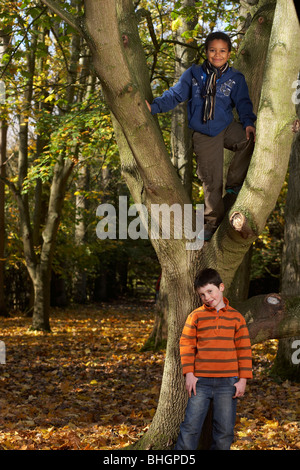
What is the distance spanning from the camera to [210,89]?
396cm

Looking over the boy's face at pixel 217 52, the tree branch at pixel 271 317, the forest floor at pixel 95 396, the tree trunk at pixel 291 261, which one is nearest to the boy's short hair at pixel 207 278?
the tree branch at pixel 271 317

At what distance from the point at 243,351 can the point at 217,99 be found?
178cm

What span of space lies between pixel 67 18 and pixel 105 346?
824 cm

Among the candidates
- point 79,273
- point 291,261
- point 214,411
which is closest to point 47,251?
point 291,261

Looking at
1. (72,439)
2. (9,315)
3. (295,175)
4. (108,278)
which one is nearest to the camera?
Result: (72,439)

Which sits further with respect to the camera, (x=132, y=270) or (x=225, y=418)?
(x=132, y=270)

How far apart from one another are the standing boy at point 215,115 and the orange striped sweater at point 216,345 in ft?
2.28

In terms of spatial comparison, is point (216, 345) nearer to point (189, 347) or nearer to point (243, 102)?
point (189, 347)

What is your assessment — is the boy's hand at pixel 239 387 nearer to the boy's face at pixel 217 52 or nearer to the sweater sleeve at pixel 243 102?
the sweater sleeve at pixel 243 102

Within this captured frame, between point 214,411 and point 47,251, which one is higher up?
point 47,251

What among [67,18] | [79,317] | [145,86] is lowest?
[79,317]

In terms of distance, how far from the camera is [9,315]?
16.2 meters
